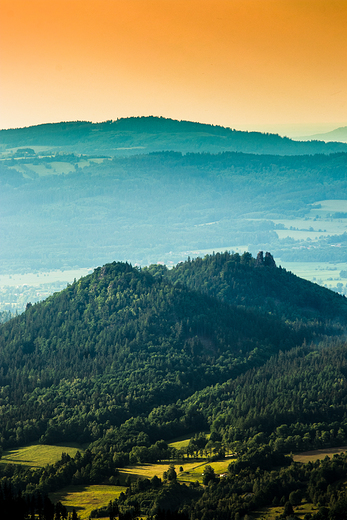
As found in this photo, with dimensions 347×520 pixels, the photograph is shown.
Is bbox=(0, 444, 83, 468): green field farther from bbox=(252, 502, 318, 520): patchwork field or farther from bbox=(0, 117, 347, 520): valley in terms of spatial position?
bbox=(252, 502, 318, 520): patchwork field

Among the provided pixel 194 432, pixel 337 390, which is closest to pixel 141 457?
pixel 194 432

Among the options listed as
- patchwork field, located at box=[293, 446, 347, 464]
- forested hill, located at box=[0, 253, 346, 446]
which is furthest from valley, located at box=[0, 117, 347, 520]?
forested hill, located at box=[0, 253, 346, 446]

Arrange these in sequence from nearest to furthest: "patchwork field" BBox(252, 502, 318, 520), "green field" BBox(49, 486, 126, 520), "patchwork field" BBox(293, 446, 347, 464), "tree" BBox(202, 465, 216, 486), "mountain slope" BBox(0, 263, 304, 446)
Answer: "patchwork field" BBox(252, 502, 318, 520)
"green field" BBox(49, 486, 126, 520)
"tree" BBox(202, 465, 216, 486)
"patchwork field" BBox(293, 446, 347, 464)
"mountain slope" BBox(0, 263, 304, 446)

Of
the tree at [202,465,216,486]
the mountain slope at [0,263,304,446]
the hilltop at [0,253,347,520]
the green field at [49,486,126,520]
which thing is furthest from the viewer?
the mountain slope at [0,263,304,446]

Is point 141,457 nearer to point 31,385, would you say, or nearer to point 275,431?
point 275,431

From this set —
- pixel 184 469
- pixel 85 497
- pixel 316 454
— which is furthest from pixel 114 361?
pixel 85 497

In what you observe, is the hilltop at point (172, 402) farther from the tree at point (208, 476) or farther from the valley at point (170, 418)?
the valley at point (170, 418)
